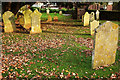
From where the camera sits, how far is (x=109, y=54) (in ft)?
19.7

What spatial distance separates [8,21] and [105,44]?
31.7 feet

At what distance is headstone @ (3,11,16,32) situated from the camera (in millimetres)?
12807

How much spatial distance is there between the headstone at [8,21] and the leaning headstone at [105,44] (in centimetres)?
954

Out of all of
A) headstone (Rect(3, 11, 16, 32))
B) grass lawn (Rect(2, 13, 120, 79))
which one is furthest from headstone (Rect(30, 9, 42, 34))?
grass lawn (Rect(2, 13, 120, 79))

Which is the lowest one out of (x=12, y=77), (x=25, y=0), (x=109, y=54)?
(x=12, y=77)

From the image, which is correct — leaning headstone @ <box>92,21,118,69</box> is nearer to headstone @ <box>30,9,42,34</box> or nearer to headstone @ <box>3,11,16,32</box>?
headstone @ <box>30,9,42,34</box>

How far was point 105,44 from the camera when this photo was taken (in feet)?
18.8

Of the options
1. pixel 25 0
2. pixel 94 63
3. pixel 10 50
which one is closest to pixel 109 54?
pixel 94 63

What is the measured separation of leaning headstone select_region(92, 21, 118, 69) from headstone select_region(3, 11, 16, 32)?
954 centimetres

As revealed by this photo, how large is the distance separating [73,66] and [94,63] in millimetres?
874

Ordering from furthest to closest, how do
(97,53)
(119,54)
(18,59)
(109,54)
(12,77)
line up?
(119,54) < (18,59) < (109,54) < (97,53) < (12,77)

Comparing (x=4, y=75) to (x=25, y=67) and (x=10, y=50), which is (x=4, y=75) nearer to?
(x=25, y=67)

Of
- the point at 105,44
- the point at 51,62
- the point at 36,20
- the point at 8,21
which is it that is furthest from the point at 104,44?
the point at 8,21

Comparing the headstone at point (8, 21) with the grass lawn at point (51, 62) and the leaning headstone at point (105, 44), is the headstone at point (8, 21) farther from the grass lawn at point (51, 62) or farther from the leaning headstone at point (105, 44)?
the leaning headstone at point (105, 44)
